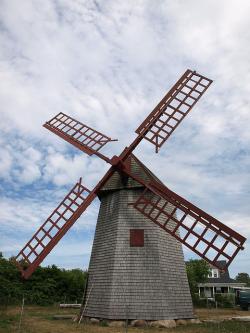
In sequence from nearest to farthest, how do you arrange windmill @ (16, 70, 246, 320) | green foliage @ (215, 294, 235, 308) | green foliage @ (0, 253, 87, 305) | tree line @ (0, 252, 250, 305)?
windmill @ (16, 70, 246, 320) → green foliage @ (0, 253, 87, 305) → tree line @ (0, 252, 250, 305) → green foliage @ (215, 294, 235, 308)

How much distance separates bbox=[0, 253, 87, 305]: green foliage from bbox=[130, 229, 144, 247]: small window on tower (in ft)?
38.1

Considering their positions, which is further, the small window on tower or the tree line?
the tree line

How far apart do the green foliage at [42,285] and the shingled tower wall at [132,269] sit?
10.1 meters

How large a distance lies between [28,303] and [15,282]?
1.81m

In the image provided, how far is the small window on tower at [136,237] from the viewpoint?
15648 millimetres

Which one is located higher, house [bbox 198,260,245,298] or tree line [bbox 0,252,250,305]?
house [bbox 198,260,245,298]

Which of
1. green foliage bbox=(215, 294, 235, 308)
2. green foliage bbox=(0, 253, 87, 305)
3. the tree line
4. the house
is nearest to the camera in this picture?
green foliage bbox=(0, 253, 87, 305)

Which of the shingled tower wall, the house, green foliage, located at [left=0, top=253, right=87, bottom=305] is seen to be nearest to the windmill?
the shingled tower wall

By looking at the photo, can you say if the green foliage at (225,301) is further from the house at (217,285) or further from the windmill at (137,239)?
the windmill at (137,239)

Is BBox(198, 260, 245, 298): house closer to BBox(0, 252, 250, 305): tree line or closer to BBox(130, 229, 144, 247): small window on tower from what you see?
BBox(0, 252, 250, 305): tree line

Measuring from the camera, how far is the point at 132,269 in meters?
15.2

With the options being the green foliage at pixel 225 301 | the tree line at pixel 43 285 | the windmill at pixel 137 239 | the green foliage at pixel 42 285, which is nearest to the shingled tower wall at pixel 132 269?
the windmill at pixel 137 239

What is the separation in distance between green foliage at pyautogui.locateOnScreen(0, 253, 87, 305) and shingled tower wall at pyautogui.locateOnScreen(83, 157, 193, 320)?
10.1 m

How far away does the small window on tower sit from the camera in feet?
51.3
